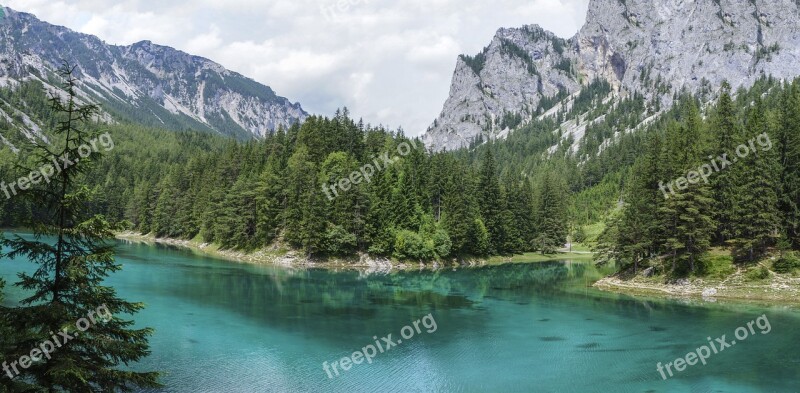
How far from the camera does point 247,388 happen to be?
82.3 feet

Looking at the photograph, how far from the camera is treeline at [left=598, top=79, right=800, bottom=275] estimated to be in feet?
192

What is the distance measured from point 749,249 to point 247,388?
58.6 metres

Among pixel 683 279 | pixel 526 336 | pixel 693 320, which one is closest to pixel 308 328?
pixel 526 336

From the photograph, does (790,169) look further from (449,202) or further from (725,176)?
(449,202)

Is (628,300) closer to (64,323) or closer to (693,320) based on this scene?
(693,320)

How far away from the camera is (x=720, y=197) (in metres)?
63.8

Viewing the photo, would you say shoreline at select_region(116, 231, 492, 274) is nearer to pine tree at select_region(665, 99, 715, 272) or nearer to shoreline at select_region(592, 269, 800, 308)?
shoreline at select_region(592, 269, 800, 308)
